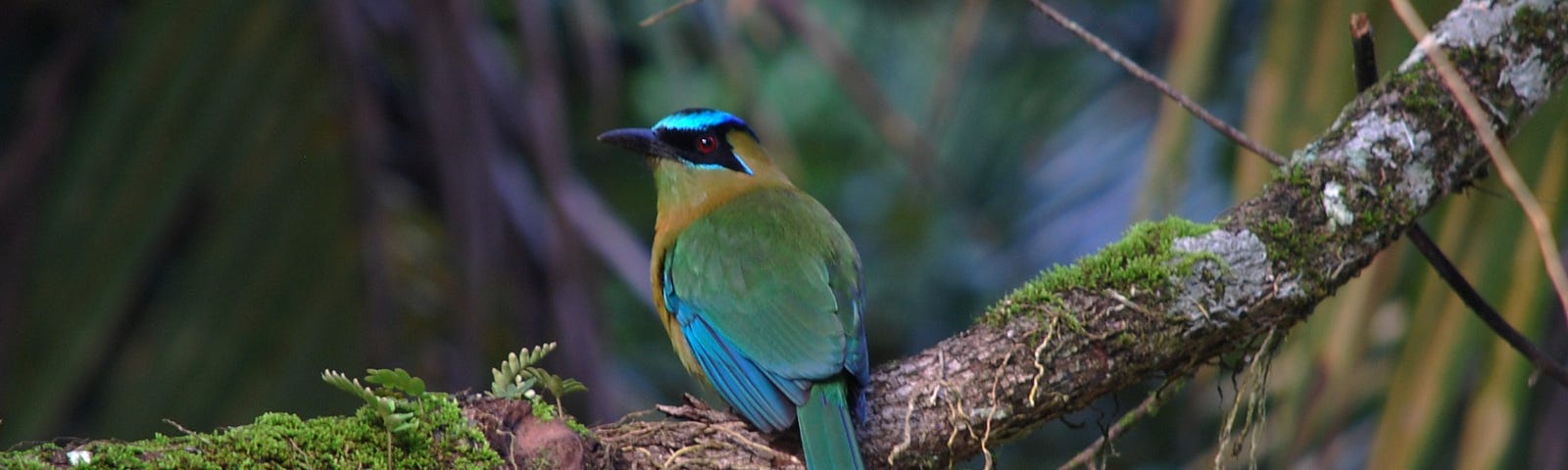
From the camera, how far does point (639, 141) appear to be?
12.0 feet

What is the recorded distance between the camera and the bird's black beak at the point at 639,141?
142 inches

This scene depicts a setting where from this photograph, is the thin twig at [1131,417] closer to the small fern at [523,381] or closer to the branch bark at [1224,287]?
the branch bark at [1224,287]

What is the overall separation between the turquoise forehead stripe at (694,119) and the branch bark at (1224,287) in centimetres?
128

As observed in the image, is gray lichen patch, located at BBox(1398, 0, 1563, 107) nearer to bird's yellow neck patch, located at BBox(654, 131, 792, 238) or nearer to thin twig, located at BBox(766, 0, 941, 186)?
thin twig, located at BBox(766, 0, 941, 186)

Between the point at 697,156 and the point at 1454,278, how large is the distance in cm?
183

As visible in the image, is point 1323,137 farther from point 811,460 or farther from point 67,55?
point 67,55

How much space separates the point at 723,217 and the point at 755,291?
35 centimetres

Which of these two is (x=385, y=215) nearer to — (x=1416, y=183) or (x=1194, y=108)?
(x=1194, y=108)

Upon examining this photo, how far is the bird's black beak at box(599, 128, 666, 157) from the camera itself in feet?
11.8

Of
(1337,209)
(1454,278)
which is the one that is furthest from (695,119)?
(1454,278)

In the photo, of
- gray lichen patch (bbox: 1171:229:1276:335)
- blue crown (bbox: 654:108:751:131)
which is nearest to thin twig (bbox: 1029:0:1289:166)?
gray lichen patch (bbox: 1171:229:1276:335)

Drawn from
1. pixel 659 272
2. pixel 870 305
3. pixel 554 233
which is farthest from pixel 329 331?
pixel 870 305

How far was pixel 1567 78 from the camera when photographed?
8.41 feet

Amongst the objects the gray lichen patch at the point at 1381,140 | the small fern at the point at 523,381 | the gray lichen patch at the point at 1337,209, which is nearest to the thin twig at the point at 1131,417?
the gray lichen patch at the point at 1337,209
